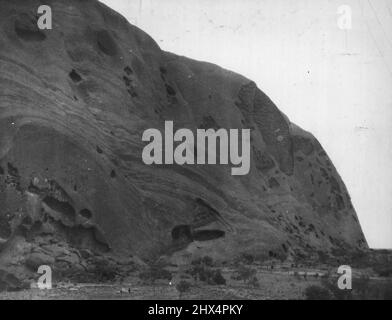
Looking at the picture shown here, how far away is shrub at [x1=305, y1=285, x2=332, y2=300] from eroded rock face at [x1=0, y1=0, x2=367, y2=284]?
772cm

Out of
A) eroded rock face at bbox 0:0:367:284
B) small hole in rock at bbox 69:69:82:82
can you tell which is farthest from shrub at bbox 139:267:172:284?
small hole in rock at bbox 69:69:82:82

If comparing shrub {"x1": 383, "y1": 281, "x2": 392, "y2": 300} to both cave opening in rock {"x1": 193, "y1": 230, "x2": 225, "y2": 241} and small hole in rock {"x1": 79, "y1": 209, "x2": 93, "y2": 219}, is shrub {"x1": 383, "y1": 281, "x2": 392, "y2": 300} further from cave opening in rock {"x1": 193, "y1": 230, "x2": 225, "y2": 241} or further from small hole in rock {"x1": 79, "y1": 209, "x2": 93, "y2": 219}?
small hole in rock {"x1": 79, "y1": 209, "x2": 93, "y2": 219}

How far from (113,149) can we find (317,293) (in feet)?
35.3

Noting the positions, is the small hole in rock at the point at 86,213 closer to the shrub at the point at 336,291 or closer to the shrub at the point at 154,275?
the shrub at the point at 154,275

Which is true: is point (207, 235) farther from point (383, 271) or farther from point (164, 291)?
point (164, 291)

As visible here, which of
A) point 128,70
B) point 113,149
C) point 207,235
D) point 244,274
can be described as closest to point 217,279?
point 244,274

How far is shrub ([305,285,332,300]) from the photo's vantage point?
65.2 feet

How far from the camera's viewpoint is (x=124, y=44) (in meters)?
31.3

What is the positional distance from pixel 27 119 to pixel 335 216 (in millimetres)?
24549

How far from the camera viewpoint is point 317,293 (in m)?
20.1

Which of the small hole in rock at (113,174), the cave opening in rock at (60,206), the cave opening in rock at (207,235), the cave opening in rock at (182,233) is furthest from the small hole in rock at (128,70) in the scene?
the cave opening in rock at (60,206)

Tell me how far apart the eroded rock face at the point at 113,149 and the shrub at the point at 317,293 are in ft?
25.3
